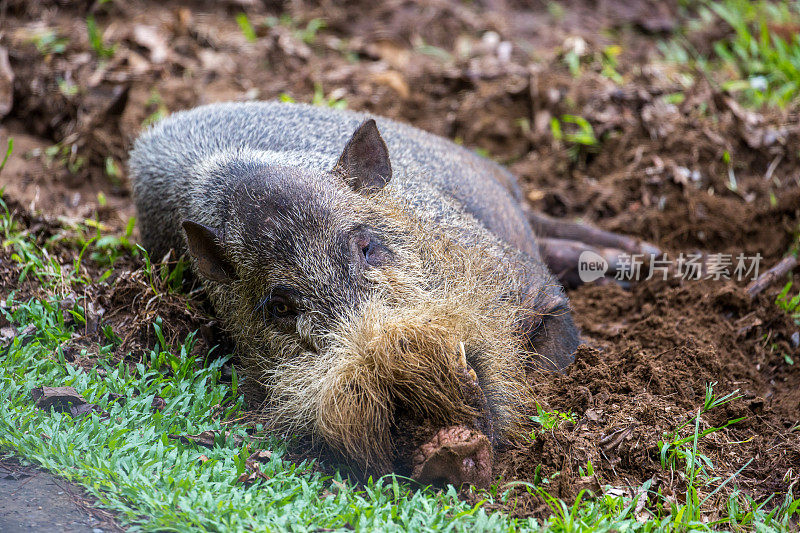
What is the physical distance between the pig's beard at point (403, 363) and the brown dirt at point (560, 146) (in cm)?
48

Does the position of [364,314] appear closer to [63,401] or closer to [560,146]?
[63,401]

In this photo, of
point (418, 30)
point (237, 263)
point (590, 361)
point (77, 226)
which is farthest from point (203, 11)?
point (590, 361)

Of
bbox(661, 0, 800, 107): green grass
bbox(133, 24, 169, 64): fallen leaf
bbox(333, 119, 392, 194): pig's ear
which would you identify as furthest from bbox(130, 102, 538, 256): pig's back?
bbox(661, 0, 800, 107): green grass

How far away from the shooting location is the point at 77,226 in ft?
17.4

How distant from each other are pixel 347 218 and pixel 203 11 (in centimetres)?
625

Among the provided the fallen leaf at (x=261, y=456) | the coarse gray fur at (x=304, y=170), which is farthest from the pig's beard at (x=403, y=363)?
the coarse gray fur at (x=304, y=170)

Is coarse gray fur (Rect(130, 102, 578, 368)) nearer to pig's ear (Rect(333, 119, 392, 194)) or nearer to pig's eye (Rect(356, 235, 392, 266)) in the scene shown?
pig's ear (Rect(333, 119, 392, 194))

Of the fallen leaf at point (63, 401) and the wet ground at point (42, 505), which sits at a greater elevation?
the wet ground at point (42, 505)

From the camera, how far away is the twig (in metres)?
5.02

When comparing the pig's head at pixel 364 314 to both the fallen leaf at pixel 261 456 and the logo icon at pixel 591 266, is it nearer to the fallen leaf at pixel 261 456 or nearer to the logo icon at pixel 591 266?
the fallen leaf at pixel 261 456

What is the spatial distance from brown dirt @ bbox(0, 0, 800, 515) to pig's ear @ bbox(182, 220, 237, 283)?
53cm

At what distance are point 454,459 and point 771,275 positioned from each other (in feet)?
10.8

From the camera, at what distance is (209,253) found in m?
3.95

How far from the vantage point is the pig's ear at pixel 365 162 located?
396cm
